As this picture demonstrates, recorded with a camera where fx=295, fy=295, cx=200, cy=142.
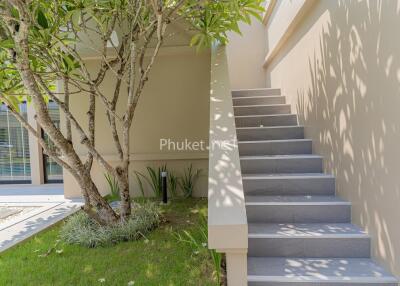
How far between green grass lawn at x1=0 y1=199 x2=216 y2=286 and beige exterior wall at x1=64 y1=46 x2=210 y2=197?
208cm

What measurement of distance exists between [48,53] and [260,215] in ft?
9.71

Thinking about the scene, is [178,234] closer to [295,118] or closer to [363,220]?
[363,220]

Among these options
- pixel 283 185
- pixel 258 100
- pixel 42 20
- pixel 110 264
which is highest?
pixel 42 20

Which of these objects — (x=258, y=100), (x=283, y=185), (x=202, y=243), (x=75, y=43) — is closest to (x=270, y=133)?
(x=283, y=185)

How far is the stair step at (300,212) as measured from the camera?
308 cm

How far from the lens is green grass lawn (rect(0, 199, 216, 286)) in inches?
112

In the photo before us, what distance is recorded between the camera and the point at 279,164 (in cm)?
383

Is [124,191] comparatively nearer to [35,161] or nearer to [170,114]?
[170,114]

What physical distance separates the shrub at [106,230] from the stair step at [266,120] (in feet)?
6.59

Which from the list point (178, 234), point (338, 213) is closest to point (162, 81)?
point (178, 234)

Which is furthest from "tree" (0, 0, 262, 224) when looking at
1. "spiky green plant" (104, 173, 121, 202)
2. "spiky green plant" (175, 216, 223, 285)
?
"spiky green plant" (104, 173, 121, 202)

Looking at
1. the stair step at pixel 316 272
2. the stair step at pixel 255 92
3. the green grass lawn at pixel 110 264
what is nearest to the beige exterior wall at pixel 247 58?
the stair step at pixel 255 92

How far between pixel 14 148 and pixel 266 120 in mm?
7470

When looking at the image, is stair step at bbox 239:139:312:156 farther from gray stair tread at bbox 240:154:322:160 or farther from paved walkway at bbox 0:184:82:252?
paved walkway at bbox 0:184:82:252
